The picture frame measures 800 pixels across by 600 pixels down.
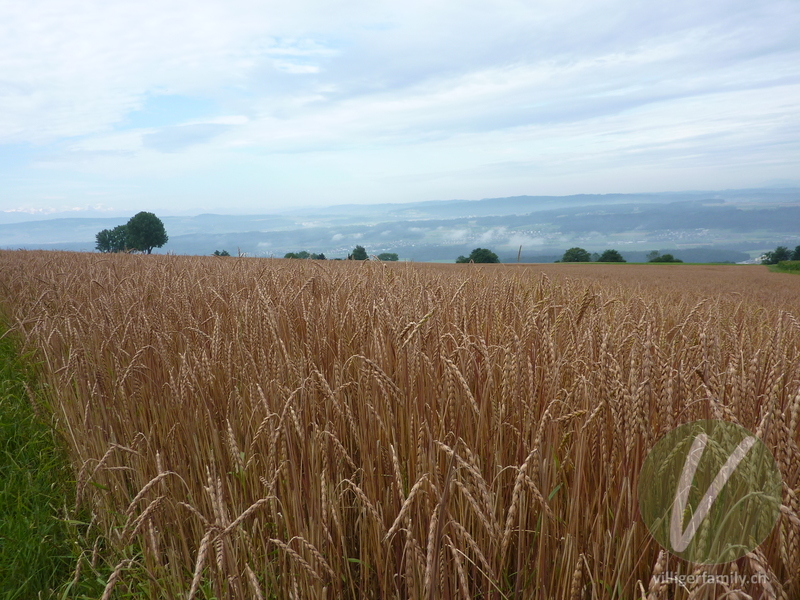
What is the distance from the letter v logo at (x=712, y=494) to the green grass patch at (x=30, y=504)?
2364mm

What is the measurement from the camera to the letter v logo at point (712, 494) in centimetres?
99

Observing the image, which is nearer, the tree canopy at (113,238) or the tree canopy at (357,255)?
the tree canopy at (357,255)

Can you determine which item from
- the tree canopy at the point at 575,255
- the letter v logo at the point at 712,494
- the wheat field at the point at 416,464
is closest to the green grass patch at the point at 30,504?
the wheat field at the point at 416,464

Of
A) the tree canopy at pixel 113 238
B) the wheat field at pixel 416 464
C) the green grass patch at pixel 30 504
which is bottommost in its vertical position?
the green grass patch at pixel 30 504

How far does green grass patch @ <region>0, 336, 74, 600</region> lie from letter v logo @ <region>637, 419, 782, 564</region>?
Answer: 2364mm

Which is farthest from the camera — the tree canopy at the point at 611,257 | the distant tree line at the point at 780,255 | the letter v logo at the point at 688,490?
the tree canopy at the point at 611,257

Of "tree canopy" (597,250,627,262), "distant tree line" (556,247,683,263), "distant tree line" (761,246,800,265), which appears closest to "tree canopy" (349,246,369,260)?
"distant tree line" (556,247,683,263)

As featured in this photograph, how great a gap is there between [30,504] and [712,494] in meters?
3.21

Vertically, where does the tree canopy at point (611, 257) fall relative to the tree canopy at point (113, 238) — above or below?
below

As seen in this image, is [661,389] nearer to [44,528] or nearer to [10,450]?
[44,528]

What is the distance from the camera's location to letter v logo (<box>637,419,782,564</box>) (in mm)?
990

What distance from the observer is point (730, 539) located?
1079mm

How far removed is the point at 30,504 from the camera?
256 centimetres

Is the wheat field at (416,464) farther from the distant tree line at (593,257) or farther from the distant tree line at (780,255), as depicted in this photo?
the distant tree line at (593,257)
